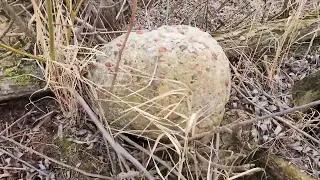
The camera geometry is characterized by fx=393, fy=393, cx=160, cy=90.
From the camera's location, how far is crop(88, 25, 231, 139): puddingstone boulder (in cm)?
191

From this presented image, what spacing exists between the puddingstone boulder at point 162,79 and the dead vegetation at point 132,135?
0.21 feet

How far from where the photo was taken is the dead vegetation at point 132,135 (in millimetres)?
1819

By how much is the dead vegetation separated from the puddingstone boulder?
64 mm

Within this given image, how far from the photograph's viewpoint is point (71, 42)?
2.04 meters

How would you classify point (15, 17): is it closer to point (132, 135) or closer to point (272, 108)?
point (132, 135)

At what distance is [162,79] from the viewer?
1.87 metres

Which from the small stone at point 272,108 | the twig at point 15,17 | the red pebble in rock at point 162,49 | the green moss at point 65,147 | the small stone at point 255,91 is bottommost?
the green moss at point 65,147

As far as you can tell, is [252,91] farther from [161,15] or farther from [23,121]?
[23,121]

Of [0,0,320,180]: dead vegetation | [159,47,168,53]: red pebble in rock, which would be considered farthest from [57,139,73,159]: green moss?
[159,47,168,53]: red pebble in rock

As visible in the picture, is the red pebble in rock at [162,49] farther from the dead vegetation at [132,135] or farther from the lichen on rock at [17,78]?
the lichen on rock at [17,78]

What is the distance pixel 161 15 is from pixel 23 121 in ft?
4.59

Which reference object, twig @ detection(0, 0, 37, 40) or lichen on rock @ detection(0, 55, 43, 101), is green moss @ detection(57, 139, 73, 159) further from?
twig @ detection(0, 0, 37, 40)

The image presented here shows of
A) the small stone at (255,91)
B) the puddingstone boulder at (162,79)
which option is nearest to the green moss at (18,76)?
the puddingstone boulder at (162,79)

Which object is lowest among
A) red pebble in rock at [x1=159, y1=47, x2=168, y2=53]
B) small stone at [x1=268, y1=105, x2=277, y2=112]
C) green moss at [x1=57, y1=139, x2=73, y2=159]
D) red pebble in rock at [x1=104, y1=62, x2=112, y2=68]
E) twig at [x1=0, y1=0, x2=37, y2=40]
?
green moss at [x1=57, y1=139, x2=73, y2=159]
